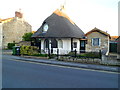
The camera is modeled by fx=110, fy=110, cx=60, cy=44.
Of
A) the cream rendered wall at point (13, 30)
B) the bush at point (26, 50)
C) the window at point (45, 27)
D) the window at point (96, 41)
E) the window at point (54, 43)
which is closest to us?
the bush at point (26, 50)

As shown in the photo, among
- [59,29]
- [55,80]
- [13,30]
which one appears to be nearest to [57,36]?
[59,29]

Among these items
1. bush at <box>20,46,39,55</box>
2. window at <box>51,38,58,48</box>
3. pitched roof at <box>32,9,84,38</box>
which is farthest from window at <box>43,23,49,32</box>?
bush at <box>20,46,39,55</box>

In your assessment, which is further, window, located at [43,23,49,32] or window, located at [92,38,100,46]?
window, located at [43,23,49,32]

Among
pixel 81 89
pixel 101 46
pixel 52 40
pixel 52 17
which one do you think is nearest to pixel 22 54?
pixel 52 40

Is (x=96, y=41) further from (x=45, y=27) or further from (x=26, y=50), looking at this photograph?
(x=26, y=50)

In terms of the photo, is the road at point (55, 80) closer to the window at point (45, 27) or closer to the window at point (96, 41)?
the window at point (96, 41)

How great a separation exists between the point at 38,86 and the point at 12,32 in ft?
97.2

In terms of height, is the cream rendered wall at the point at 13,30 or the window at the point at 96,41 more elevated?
the cream rendered wall at the point at 13,30

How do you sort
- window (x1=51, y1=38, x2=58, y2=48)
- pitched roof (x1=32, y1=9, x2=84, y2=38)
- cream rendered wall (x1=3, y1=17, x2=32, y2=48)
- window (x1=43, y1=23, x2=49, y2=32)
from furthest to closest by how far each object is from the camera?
cream rendered wall (x1=3, y1=17, x2=32, y2=48), window (x1=43, y1=23, x2=49, y2=32), window (x1=51, y1=38, x2=58, y2=48), pitched roof (x1=32, y1=9, x2=84, y2=38)

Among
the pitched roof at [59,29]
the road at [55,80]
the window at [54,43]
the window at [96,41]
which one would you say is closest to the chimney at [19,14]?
the pitched roof at [59,29]

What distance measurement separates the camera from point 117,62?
1023 cm

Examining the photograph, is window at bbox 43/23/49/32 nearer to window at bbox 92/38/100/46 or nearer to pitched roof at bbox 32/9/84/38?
pitched roof at bbox 32/9/84/38

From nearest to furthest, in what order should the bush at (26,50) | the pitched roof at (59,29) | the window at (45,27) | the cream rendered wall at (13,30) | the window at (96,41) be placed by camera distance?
the bush at (26,50) < the window at (96,41) < the pitched roof at (59,29) < the window at (45,27) < the cream rendered wall at (13,30)

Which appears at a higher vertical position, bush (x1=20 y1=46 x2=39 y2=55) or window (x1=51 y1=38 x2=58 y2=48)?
window (x1=51 y1=38 x2=58 y2=48)
